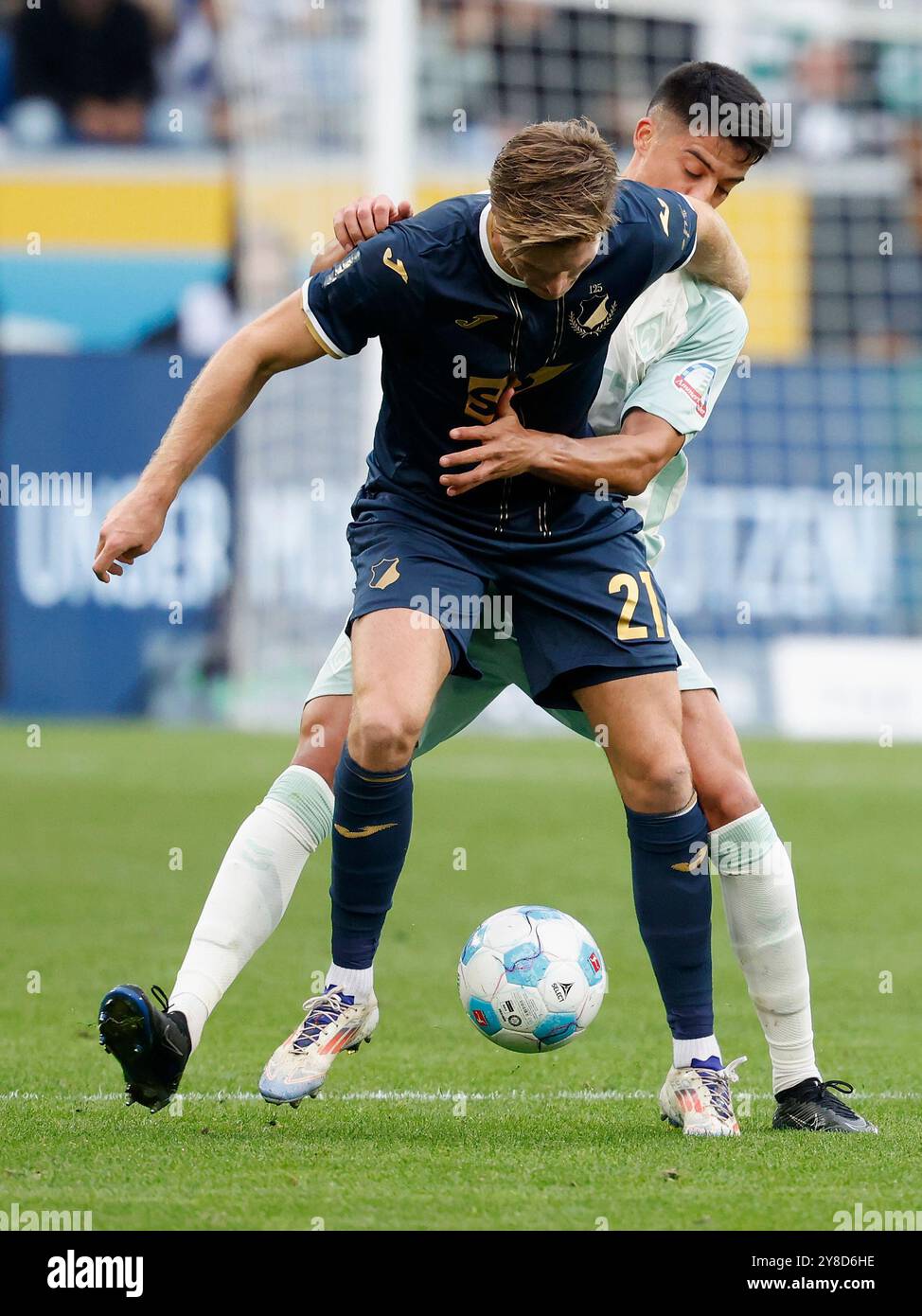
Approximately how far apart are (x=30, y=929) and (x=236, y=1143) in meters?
3.24

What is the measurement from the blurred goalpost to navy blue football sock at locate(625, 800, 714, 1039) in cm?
865

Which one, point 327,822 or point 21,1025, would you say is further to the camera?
point 21,1025

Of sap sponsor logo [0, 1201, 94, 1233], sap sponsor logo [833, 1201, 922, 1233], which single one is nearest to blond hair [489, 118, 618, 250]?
sap sponsor logo [833, 1201, 922, 1233]

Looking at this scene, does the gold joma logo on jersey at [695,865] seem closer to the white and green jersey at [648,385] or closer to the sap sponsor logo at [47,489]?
the white and green jersey at [648,385]

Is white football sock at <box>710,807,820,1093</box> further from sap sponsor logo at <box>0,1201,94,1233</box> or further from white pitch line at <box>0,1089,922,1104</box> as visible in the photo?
sap sponsor logo at <box>0,1201,94,1233</box>

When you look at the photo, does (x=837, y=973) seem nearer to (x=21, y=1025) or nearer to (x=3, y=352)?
(x=21, y=1025)

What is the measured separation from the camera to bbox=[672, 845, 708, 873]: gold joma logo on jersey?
166 inches

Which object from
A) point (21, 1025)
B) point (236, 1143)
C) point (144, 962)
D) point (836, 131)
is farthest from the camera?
point (836, 131)

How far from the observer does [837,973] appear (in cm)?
632

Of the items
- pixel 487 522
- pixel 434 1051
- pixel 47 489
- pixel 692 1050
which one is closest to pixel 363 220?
pixel 487 522

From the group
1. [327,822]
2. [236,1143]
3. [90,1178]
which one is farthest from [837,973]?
[90,1178]

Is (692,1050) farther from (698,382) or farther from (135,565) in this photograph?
(135,565)

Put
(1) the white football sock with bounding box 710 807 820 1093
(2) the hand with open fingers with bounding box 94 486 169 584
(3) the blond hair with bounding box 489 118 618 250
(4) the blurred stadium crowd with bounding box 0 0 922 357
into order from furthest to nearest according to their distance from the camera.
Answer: (4) the blurred stadium crowd with bounding box 0 0 922 357, (1) the white football sock with bounding box 710 807 820 1093, (2) the hand with open fingers with bounding box 94 486 169 584, (3) the blond hair with bounding box 489 118 618 250

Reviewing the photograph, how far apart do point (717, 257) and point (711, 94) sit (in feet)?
1.45
